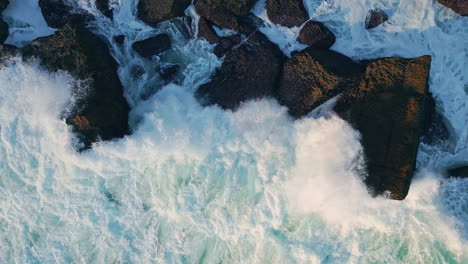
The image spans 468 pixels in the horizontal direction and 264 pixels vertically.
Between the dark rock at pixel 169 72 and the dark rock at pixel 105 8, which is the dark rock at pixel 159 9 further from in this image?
the dark rock at pixel 169 72

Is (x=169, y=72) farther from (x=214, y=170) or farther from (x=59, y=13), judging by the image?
(x=59, y=13)

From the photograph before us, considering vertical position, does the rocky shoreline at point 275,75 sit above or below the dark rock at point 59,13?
below

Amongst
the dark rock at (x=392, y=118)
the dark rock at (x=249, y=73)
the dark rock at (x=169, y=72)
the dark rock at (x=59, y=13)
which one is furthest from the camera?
the dark rock at (x=169, y=72)

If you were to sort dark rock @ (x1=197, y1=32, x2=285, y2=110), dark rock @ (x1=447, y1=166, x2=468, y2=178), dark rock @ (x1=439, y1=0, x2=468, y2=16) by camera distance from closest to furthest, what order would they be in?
1. dark rock @ (x1=439, y1=0, x2=468, y2=16)
2. dark rock @ (x1=447, y1=166, x2=468, y2=178)
3. dark rock @ (x1=197, y1=32, x2=285, y2=110)

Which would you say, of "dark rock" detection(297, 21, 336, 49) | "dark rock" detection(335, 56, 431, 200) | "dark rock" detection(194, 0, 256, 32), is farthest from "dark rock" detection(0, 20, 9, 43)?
"dark rock" detection(335, 56, 431, 200)

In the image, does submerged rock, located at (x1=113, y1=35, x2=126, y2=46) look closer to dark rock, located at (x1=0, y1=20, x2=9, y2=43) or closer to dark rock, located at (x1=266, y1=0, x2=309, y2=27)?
dark rock, located at (x1=0, y1=20, x2=9, y2=43)

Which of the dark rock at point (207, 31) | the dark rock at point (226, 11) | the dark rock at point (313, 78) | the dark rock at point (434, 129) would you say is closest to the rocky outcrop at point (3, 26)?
the dark rock at point (226, 11)
